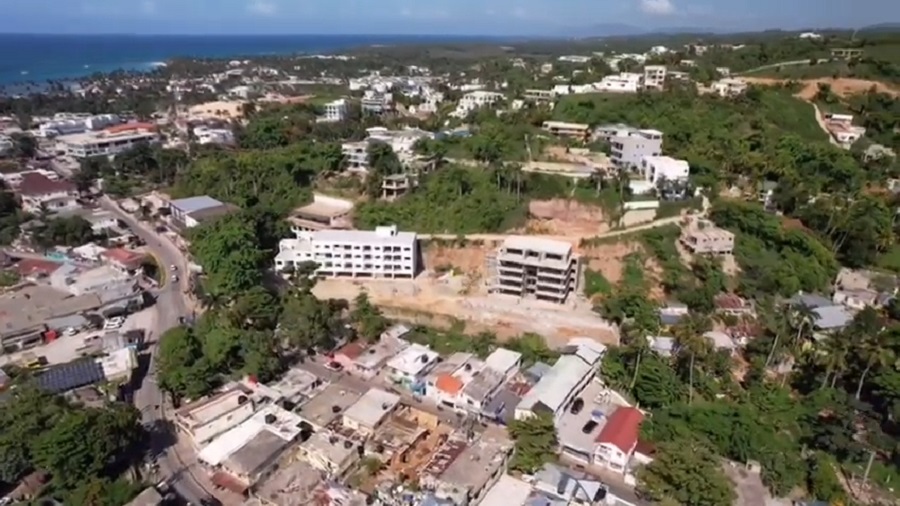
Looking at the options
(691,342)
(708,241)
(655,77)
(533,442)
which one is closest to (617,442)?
(533,442)

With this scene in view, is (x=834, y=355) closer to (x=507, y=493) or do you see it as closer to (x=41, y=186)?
(x=507, y=493)

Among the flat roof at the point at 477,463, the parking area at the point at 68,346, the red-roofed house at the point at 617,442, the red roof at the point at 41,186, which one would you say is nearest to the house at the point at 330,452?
the flat roof at the point at 477,463

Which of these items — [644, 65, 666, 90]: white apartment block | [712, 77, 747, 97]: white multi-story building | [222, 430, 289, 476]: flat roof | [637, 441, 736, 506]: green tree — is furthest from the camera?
[644, 65, 666, 90]: white apartment block

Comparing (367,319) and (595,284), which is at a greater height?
(595,284)

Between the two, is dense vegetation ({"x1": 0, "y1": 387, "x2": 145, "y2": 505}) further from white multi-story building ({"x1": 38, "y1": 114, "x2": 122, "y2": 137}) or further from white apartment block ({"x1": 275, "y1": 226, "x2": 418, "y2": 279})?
white multi-story building ({"x1": 38, "y1": 114, "x2": 122, "y2": 137})

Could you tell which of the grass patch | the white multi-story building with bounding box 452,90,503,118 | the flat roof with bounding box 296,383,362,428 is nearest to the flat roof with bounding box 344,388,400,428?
the flat roof with bounding box 296,383,362,428
